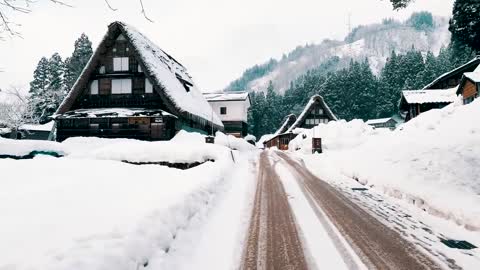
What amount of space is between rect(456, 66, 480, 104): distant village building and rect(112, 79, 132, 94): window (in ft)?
86.0

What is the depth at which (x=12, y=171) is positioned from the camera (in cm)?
832

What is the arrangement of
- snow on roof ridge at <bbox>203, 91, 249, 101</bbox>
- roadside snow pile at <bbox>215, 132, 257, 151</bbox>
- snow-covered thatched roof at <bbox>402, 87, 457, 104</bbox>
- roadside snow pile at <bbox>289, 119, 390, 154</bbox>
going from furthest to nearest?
snow on roof ridge at <bbox>203, 91, 249, 101</bbox>, snow-covered thatched roof at <bbox>402, 87, 457, 104</bbox>, roadside snow pile at <bbox>215, 132, 257, 151</bbox>, roadside snow pile at <bbox>289, 119, 390, 154</bbox>

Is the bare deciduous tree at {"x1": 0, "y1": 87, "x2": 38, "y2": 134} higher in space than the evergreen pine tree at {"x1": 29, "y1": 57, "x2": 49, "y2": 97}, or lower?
lower

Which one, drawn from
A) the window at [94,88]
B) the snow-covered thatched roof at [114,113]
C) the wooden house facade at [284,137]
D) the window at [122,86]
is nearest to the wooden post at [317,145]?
the snow-covered thatched roof at [114,113]

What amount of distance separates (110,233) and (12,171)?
6983mm

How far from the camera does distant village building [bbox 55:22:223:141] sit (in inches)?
948

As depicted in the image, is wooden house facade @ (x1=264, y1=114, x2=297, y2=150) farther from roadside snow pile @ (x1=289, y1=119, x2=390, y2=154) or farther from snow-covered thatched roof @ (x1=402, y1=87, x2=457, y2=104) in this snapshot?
roadside snow pile @ (x1=289, y1=119, x2=390, y2=154)

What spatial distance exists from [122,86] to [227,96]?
27205mm

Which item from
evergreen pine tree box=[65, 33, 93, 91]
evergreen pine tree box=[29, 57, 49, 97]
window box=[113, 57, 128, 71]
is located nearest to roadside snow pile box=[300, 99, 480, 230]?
window box=[113, 57, 128, 71]

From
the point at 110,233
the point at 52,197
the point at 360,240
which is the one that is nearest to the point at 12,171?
the point at 52,197

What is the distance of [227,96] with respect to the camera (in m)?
51.6

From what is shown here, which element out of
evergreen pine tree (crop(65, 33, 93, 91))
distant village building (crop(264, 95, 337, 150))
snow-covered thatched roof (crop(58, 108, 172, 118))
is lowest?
snow-covered thatched roof (crop(58, 108, 172, 118))

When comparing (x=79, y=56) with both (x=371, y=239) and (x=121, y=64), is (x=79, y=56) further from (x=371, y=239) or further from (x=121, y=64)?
(x=371, y=239)

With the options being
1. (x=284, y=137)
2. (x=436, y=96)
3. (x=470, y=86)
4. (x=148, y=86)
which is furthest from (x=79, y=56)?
(x=470, y=86)
